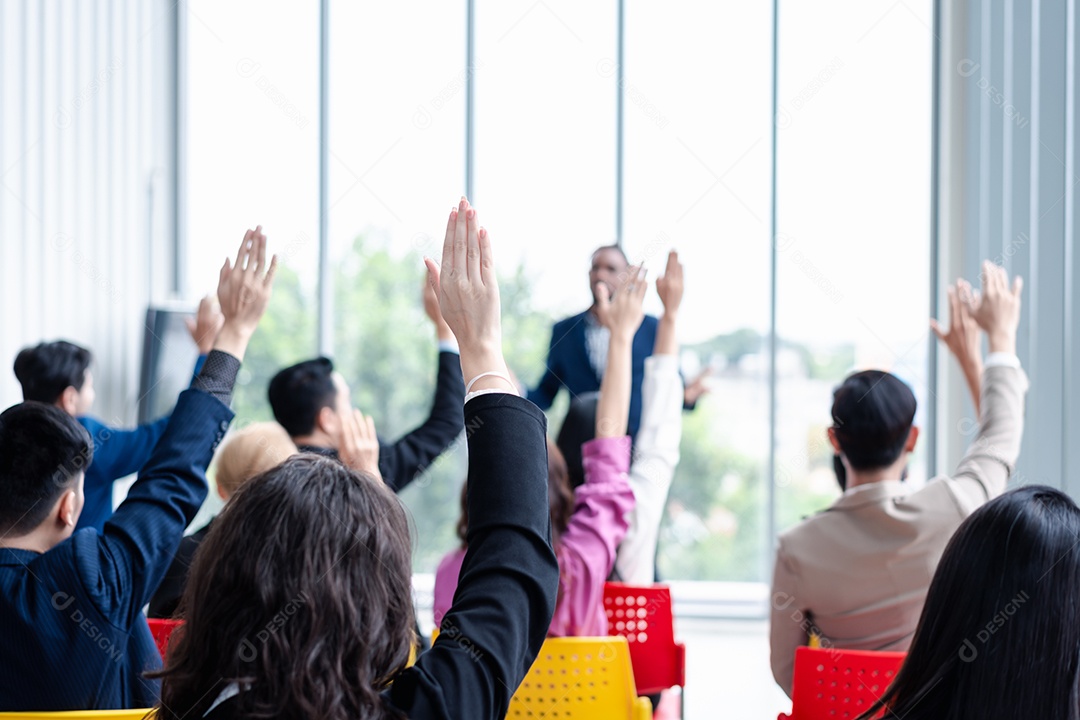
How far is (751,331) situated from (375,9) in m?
2.70

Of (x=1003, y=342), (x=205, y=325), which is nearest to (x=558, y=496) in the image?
(x=1003, y=342)

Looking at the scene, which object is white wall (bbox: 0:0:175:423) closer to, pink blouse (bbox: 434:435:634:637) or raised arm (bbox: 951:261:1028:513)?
pink blouse (bbox: 434:435:634:637)

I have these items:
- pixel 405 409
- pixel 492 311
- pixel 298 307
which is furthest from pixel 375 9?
pixel 492 311

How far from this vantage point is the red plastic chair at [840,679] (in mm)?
1795

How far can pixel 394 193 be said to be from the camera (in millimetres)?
5348

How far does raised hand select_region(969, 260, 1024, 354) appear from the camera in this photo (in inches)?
93.7

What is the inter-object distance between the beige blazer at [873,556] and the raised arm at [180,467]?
1.24 metres

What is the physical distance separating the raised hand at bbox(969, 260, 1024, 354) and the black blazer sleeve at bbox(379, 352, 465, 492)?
146 cm

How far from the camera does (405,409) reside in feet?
17.7

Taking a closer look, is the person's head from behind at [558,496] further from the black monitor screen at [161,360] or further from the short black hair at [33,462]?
the black monitor screen at [161,360]

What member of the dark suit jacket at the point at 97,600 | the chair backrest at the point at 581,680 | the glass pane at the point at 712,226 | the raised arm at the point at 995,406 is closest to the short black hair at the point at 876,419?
the raised arm at the point at 995,406

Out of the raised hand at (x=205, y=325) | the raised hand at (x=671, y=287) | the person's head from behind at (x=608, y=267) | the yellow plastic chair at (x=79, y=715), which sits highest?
the person's head from behind at (x=608, y=267)

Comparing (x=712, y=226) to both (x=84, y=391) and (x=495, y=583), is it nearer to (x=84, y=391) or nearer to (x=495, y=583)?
(x=84, y=391)

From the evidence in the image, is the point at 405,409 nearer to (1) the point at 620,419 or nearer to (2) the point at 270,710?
(1) the point at 620,419
